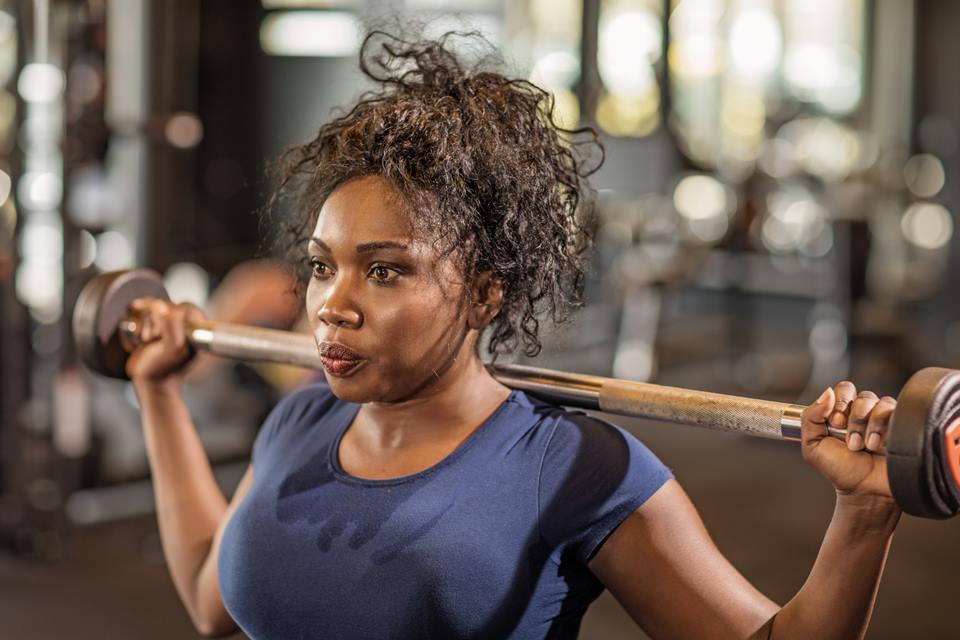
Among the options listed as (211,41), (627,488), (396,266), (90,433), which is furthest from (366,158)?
(211,41)

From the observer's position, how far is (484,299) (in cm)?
105

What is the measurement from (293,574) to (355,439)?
0.49 ft

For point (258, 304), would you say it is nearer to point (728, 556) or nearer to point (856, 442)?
point (728, 556)

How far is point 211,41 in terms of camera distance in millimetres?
6688

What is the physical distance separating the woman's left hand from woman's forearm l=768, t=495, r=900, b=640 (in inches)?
0.6

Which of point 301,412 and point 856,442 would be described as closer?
point 856,442

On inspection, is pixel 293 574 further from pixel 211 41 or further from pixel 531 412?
pixel 211 41

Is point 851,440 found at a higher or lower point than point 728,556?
higher

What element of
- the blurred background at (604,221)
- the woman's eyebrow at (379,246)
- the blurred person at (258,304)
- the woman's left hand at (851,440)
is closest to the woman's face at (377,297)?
the woman's eyebrow at (379,246)

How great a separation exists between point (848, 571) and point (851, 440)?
0.11 metres

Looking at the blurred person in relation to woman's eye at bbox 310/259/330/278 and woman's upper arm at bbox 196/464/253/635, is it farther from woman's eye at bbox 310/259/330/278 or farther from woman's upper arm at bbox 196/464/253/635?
woman's eye at bbox 310/259/330/278

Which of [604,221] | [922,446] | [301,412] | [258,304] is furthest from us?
[604,221]

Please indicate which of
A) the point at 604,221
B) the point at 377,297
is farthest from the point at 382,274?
the point at 604,221

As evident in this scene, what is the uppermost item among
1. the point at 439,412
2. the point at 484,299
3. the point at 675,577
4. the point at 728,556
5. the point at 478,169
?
the point at 478,169
